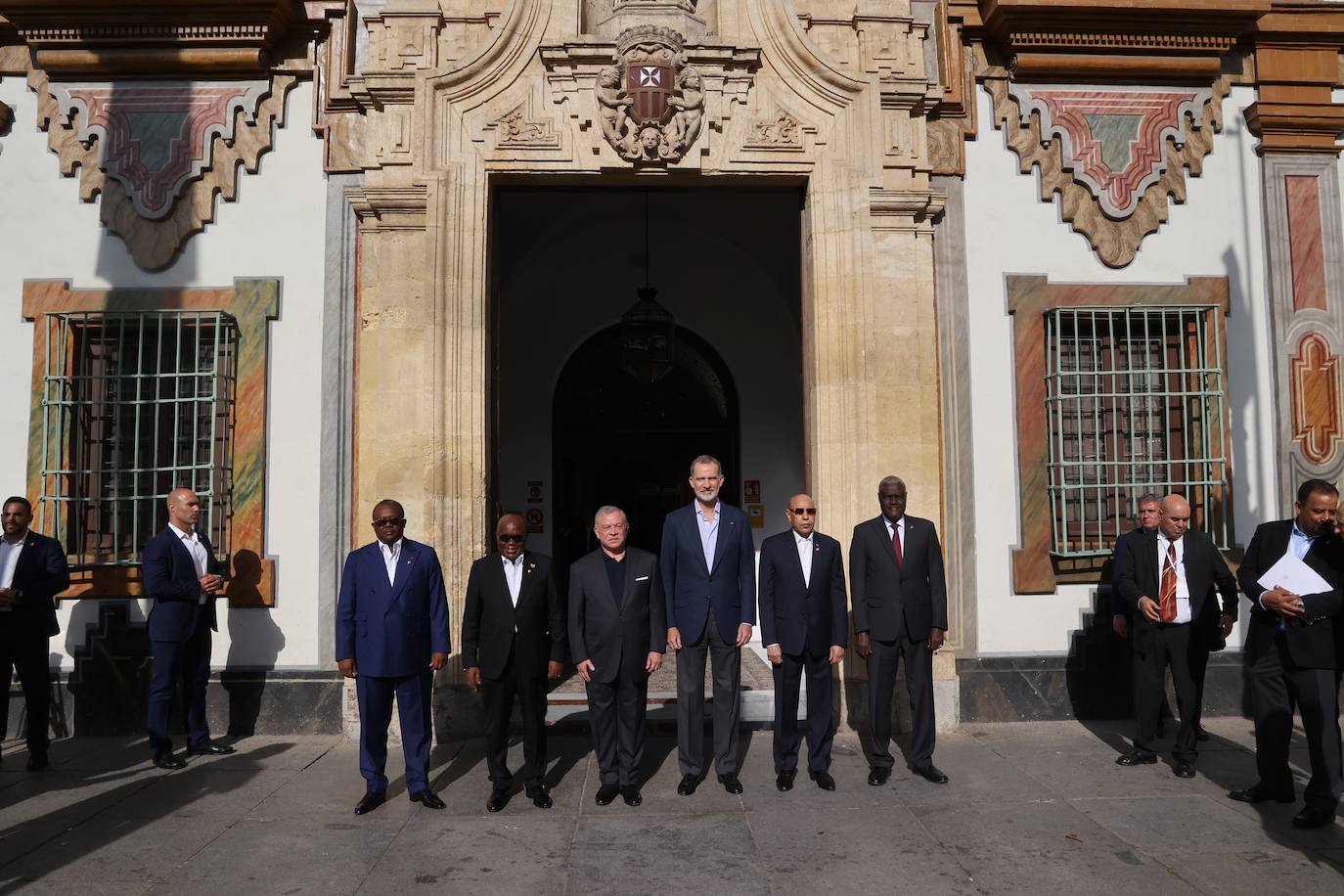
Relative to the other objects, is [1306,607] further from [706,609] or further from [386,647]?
[386,647]

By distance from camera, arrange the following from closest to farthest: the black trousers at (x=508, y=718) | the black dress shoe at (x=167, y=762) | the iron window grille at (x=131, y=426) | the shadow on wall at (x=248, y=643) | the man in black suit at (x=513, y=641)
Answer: the black trousers at (x=508, y=718)
the man in black suit at (x=513, y=641)
the black dress shoe at (x=167, y=762)
the shadow on wall at (x=248, y=643)
the iron window grille at (x=131, y=426)

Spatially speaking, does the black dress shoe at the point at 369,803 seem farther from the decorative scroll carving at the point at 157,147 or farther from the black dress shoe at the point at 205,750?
the decorative scroll carving at the point at 157,147

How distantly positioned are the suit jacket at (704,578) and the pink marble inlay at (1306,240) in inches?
190

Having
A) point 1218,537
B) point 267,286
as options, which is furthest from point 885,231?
point 267,286

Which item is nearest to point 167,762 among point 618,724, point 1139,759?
point 618,724

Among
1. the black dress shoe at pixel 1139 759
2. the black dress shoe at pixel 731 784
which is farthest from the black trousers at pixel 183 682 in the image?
the black dress shoe at pixel 1139 759

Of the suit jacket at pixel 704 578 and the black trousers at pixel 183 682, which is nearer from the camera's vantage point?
the suit jacket at pixel 704 578

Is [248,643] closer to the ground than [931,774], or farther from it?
farther from it

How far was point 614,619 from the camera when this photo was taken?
5410 mm

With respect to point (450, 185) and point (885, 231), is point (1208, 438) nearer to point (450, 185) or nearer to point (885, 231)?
point (885, 231)

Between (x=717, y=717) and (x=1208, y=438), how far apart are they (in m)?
4.29

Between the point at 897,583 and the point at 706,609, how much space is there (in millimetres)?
1135

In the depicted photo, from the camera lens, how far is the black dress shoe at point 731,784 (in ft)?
18.0

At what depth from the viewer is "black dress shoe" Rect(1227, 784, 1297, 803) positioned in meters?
5.16
